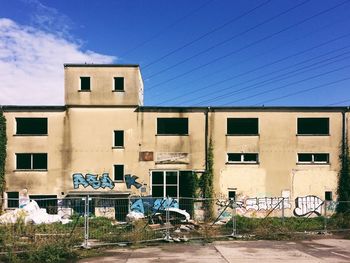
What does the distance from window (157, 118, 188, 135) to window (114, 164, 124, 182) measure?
3.70 m

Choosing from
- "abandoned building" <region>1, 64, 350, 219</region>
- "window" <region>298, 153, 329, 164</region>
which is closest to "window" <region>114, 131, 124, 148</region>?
"abandoned building" <region>1, 64, 350, 219</region>

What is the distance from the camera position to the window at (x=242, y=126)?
28984 mm

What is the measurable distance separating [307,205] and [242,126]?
7193mm

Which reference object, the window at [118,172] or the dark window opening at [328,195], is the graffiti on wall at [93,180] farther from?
Answer: the dark window opening at [328,195]

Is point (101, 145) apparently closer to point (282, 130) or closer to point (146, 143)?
point (146, 143)

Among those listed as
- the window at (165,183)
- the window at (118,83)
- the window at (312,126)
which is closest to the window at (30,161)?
the window at (118,83)

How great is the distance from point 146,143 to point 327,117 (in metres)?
13.2

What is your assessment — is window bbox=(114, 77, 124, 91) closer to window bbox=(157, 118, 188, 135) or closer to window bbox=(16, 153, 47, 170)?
window bbox=(157, 118, 188, 135)

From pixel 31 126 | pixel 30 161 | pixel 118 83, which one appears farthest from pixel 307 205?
pixel 31 126

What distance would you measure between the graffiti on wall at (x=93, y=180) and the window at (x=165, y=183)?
3047 mm

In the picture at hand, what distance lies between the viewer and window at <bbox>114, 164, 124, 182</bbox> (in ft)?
92.7

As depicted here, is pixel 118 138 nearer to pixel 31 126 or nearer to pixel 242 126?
pixel 31 126

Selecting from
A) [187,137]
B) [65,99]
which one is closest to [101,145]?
[65,99]

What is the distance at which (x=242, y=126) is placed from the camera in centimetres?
2911
